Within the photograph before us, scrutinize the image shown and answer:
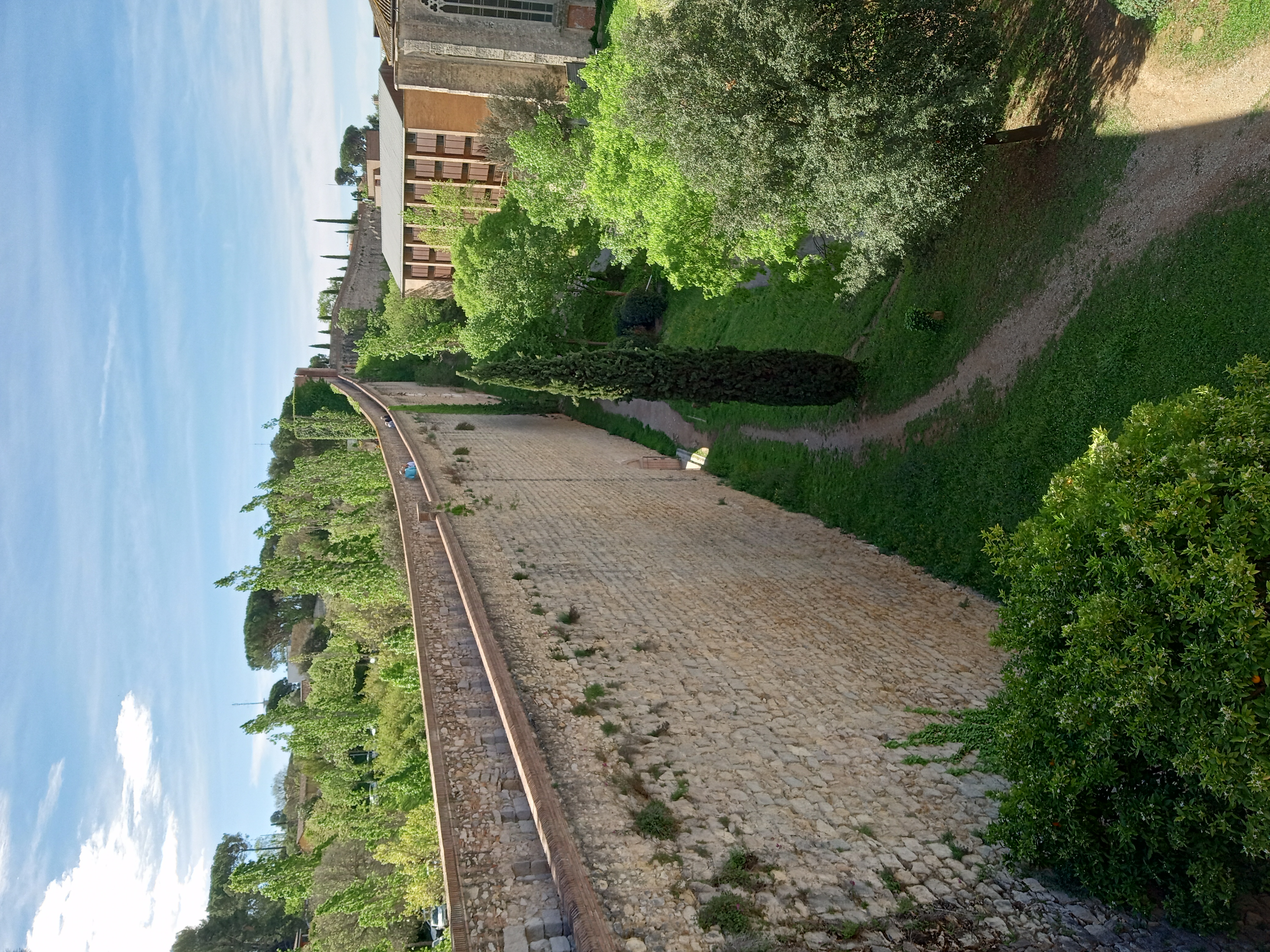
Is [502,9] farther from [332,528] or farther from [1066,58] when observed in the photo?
[1066,58]

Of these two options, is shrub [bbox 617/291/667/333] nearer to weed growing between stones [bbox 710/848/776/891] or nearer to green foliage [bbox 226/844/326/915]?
green foliage [bbox 226/844/326/915]

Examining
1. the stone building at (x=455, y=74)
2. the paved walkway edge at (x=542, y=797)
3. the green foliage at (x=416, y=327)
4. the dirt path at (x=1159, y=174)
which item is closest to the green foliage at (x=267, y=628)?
the green foliage at (x=416, y=327)

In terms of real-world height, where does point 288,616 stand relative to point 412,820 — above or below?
below

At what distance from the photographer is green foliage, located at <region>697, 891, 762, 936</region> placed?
7.01m

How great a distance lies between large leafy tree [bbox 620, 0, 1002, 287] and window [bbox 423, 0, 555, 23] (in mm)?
13352

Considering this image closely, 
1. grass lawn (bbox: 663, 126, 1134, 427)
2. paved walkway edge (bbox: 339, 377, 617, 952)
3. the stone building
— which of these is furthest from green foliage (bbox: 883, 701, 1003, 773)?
the stone building

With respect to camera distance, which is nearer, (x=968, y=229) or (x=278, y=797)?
(x=968, y=229)

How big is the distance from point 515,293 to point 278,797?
140ft

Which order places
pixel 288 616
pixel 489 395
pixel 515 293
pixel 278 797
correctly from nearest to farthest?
pixel 515 293 → pixel 489 395 → pixel 288 616 → pixel 278 797

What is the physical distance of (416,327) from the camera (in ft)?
109

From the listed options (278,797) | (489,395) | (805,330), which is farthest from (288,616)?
(805,330)

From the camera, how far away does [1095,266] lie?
1295cm

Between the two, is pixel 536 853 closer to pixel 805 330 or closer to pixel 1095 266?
pixel 1095 266

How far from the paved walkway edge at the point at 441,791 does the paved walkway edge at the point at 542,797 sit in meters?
0.12
